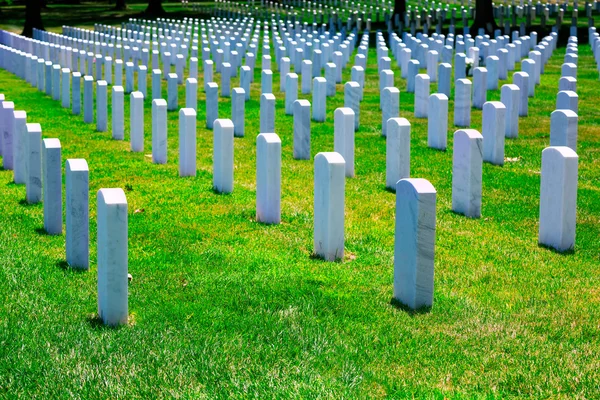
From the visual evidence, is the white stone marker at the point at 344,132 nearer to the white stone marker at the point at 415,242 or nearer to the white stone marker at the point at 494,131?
the white stone marker at the point at 494,131

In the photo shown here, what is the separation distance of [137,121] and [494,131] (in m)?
4.48

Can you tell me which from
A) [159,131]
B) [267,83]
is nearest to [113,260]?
[159,131]

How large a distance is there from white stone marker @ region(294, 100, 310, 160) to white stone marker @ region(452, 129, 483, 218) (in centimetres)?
317

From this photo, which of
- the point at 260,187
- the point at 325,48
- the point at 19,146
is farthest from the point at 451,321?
the point at 325,48

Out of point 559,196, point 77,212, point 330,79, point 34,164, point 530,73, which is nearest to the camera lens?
point 77,212

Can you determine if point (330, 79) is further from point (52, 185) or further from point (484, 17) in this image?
point (484, 17)

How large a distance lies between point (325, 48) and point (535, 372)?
19.2 m

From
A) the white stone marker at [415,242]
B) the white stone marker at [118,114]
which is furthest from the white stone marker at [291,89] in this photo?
the white stone marker at [415,242]

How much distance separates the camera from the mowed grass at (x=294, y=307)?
5.36m

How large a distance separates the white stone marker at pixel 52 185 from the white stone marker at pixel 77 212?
931 millimetres

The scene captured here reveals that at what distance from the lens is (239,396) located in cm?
513

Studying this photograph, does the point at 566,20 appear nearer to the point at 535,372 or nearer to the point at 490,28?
the point at 490,28

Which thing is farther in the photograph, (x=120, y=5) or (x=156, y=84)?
(x=120, y=5)

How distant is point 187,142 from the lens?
11.2 meters
